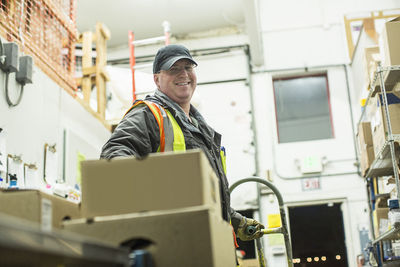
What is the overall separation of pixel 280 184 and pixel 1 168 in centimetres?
473

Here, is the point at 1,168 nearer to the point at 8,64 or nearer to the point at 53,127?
the point at 8,64

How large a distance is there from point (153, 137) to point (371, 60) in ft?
9.57

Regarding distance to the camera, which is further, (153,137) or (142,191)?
(153,137)

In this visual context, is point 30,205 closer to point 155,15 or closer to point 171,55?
point 171,55

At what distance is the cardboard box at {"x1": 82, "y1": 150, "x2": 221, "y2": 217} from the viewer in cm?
133

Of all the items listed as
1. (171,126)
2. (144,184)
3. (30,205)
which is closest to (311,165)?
(171,126)

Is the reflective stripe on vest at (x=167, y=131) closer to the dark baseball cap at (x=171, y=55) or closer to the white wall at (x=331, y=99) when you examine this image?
the dark baseball cap at (x=171, y=55)

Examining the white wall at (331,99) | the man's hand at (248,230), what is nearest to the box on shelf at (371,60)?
the man's hand at (248,230)

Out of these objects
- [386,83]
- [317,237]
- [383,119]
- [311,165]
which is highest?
[386,83]

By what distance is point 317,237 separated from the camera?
34.0 ft

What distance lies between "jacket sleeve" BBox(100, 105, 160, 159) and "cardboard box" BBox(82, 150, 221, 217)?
362mm

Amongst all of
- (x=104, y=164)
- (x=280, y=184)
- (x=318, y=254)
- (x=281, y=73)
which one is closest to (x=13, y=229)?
(x=104, y=164)

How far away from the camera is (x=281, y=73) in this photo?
755 centimetres

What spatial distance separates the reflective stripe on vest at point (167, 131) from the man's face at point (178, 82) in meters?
0.26
